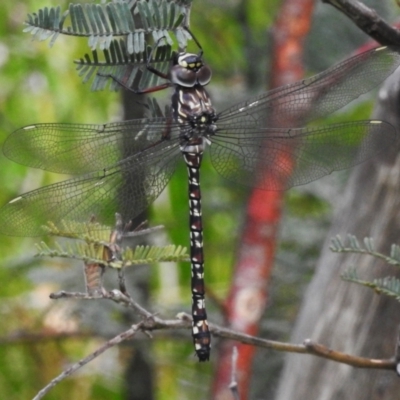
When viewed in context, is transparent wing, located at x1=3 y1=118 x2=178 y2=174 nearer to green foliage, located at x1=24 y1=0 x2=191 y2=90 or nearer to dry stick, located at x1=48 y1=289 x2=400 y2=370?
green foliage, located at x1=24 y1=0 x2=191 y2=90

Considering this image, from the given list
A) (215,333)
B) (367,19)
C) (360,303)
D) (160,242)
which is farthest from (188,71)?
(160,242)

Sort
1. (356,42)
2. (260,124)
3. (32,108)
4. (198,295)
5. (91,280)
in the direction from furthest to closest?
(32,108)
(356,42)
(260,124)
(198,295)
(91,280)

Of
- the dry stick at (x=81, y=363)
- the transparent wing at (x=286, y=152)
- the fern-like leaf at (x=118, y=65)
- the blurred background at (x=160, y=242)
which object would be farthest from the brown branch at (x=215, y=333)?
the blurred background at (x=160, y=242)

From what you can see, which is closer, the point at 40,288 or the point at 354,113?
the point at 354,113

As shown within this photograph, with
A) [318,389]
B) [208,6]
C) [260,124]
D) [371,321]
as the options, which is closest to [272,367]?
[318,389]

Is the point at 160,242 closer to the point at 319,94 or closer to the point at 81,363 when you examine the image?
the point at 319,94

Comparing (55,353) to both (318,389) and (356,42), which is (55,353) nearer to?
(318,389)

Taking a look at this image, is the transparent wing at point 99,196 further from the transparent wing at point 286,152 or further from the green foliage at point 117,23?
the green foliage at point 117,23
